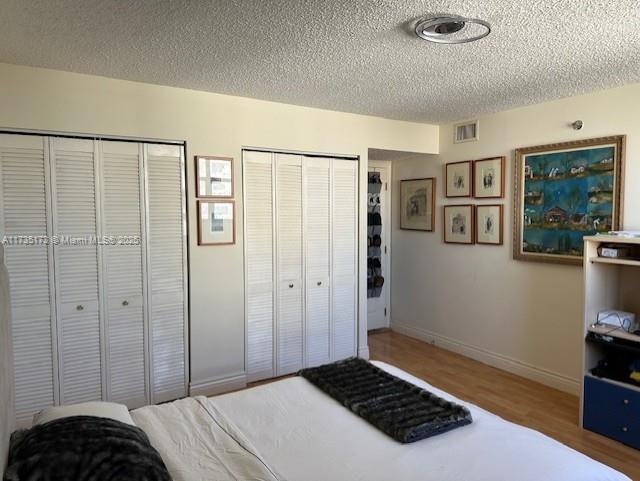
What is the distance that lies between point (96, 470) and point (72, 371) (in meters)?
2.10

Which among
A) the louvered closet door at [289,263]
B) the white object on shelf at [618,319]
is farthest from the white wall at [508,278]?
the louvered closet door at [289,263]

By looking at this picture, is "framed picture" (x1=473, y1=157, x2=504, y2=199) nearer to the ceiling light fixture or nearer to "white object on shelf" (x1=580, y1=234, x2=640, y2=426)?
"white object on shelf" (x1=580, y1=234, x2=640, y2=426)

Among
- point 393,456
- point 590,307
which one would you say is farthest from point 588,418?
point 393,456

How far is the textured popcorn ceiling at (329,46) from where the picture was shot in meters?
2.03

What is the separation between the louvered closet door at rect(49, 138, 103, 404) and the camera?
120 inches

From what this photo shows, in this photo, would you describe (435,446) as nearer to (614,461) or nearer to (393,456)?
(393,456)

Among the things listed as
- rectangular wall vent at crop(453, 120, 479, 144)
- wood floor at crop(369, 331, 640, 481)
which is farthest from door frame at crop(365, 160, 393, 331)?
rectangular wall vent at crop(453, 120, 479, 144)

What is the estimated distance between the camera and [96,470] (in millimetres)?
1337

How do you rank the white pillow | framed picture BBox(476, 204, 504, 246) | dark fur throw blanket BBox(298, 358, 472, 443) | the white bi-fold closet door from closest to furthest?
the white pillow, dark fur throw blanket BBox(298, 358, 472, 443), the white bi-fold closet door, framed picture BBox(476, 204, 504, 246)

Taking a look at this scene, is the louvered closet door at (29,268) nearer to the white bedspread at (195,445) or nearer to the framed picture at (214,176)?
the framed picture at (214,176)

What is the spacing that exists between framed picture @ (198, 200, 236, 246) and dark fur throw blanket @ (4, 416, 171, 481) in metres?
2.04

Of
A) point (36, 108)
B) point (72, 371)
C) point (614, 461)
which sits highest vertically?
point (36, 108)

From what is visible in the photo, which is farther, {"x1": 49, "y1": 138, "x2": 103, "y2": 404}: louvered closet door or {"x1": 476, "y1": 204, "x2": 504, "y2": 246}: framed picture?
{"x1": 476, "y1": 204, "x2": 504, "y2": 246}: framed picture

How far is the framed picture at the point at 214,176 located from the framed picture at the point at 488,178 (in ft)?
8.05
